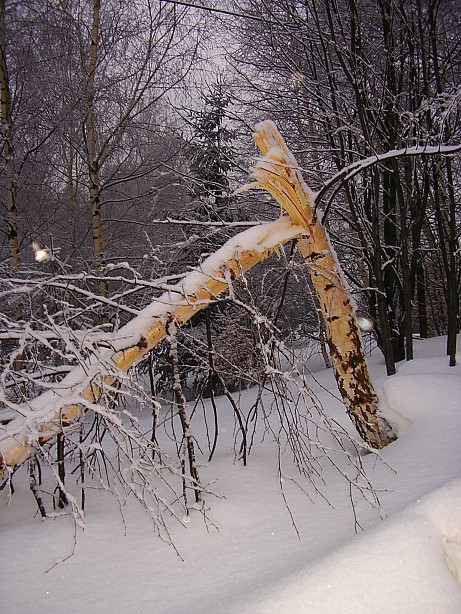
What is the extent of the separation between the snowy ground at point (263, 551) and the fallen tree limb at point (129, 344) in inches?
21.7

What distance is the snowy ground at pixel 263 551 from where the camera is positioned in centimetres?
184

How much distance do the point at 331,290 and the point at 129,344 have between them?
1.74 m

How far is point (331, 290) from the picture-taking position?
3.80 metres

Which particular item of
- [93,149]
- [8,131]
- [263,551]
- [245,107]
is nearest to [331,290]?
[263,551]

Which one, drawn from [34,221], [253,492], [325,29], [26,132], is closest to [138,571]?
[253,492]

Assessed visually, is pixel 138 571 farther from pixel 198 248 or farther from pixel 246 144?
pixel 246 144

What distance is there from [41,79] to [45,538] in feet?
21.7

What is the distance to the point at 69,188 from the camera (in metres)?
10.9

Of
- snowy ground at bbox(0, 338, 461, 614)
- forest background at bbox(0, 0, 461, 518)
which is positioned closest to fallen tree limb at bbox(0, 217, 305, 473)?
snowy ground at bbox(0, 338, 461, 614)

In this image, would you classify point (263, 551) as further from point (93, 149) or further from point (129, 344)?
point (93, 149)

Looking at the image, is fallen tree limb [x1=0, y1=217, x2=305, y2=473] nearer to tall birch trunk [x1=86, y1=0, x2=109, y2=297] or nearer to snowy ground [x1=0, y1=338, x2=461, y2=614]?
snowy ground [x1=0, y1=338, x2=461, y2=614]

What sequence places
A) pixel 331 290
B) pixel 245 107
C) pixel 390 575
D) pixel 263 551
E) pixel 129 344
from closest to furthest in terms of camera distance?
pixel 390 575
pixel 263 551
pixel 129 344
pixel 331 290
pixel 245 107

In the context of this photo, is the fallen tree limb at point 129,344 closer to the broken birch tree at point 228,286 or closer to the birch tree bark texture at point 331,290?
the broken birch tree at point 228,286

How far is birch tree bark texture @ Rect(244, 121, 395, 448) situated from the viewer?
141 inches
